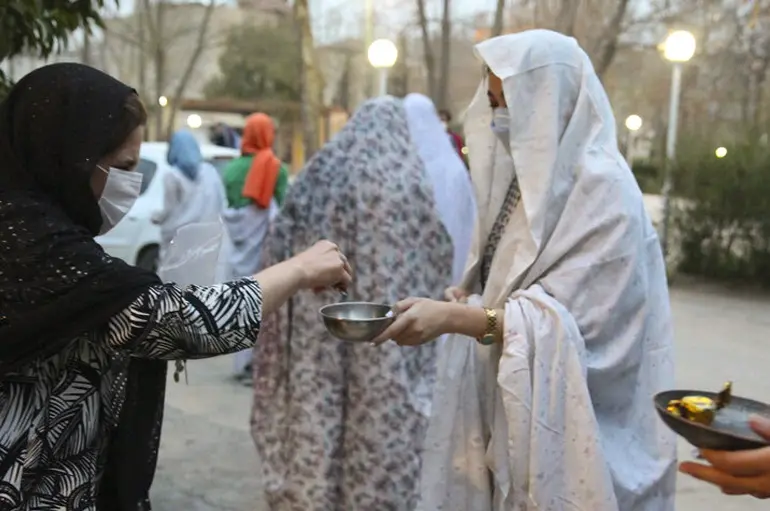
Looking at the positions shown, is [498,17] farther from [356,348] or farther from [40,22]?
[40,22]

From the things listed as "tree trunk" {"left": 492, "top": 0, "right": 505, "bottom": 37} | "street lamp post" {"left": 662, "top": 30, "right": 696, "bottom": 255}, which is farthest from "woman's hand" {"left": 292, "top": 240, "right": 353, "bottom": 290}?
"tree trunk" {"left": 492, "top": 0, "right": 505, "bottom": 37}

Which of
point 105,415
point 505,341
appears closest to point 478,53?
point 505,341

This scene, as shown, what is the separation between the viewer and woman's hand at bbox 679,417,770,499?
150 cm

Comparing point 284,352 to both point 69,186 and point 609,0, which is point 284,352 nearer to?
point 69,186

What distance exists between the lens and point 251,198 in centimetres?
662

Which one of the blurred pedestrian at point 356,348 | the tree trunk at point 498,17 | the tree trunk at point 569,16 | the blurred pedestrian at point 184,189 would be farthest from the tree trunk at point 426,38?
the blurred pedestrian at point 356,348

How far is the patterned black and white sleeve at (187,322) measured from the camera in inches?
62.5

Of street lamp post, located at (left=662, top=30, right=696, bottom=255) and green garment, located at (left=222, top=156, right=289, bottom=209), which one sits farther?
street lamp post, located at (left=662, top=30, right=696, bottom=255)

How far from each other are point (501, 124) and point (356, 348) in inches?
64.2

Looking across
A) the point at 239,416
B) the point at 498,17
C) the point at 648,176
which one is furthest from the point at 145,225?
the point at 648,176

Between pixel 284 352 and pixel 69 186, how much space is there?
2271 millimetres

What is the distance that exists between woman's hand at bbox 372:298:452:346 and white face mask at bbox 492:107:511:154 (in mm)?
516

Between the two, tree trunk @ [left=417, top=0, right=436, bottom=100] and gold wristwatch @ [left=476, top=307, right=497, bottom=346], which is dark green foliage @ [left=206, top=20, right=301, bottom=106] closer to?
tree trunk @ [left=417, top=0, right=436, bottom=100]

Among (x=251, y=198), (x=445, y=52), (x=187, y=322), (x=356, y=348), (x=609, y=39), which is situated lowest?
(x=356, y=348)
